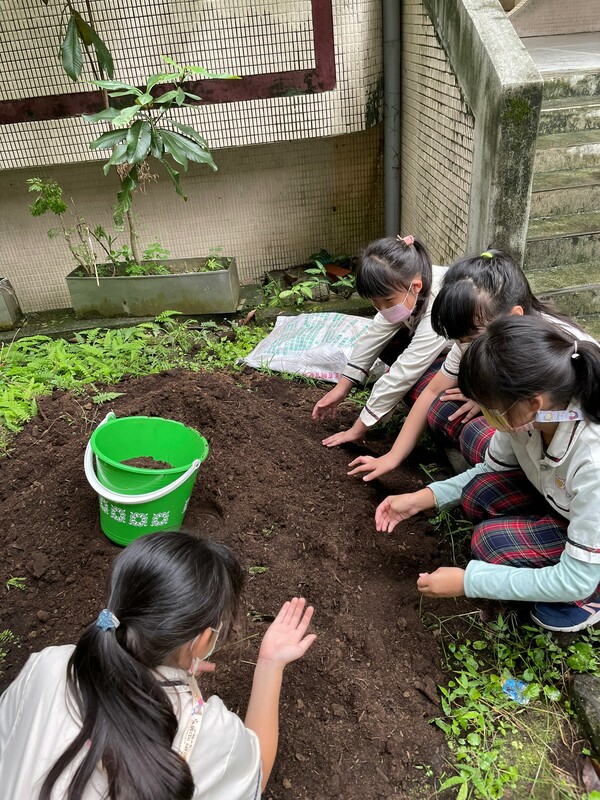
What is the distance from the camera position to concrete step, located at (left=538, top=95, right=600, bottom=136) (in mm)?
3186

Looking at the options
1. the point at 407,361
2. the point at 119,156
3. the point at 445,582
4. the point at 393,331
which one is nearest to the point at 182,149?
the point at 119,156

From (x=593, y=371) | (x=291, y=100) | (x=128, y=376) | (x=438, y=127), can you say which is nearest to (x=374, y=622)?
(x=593, y=371)

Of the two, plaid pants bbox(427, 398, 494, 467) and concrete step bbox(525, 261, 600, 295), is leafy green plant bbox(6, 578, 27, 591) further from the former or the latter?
concrete step bbox(525, 261, 600, 295)

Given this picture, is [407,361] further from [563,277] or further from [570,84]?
[570,84]

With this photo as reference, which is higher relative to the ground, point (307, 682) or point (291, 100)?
point (291, 100)

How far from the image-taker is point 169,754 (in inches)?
41.2

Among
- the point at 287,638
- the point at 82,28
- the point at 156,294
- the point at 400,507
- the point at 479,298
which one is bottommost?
the point at 156,294

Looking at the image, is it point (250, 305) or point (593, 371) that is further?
Result: point (250, 305)

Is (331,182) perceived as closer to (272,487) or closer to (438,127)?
(438,127)

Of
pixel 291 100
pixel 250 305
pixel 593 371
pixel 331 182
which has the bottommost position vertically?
pixel 250 305

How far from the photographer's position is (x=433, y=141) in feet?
11.0

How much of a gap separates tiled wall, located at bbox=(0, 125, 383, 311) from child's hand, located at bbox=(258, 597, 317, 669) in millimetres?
3428

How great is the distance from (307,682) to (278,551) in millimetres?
497

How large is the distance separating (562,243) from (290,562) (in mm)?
2042
